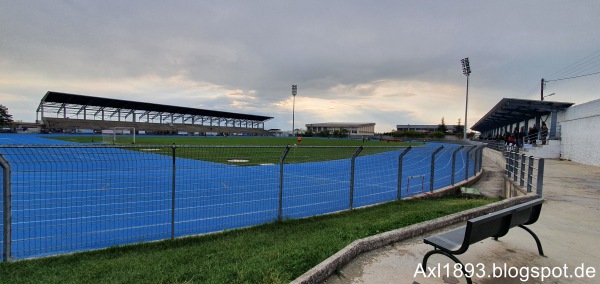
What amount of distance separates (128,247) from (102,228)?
65.8 inches

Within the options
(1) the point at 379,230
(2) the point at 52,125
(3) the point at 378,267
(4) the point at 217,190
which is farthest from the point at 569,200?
(2) the point at 52,125

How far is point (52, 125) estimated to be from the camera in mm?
69938

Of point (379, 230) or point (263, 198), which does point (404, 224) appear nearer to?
point (379, 230)

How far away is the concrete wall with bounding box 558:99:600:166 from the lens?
57.2 feet

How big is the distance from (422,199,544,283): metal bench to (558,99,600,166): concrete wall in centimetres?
1911

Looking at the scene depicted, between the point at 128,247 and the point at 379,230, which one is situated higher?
the point at 379,230

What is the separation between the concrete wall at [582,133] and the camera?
17.4 metres

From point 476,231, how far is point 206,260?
3096 mm

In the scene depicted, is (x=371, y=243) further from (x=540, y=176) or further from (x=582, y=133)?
(x=582, y=133)

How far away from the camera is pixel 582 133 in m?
18.9

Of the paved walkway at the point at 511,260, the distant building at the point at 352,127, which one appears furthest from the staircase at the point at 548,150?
the distant building at the point at 352,127

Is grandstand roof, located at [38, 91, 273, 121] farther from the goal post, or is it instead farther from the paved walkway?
the paved walkway

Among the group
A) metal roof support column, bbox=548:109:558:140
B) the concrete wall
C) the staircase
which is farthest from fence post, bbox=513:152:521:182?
metal roof support column, bbox=548:109:558:140

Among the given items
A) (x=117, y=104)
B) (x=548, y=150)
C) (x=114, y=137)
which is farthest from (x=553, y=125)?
(x=117, y=104)
